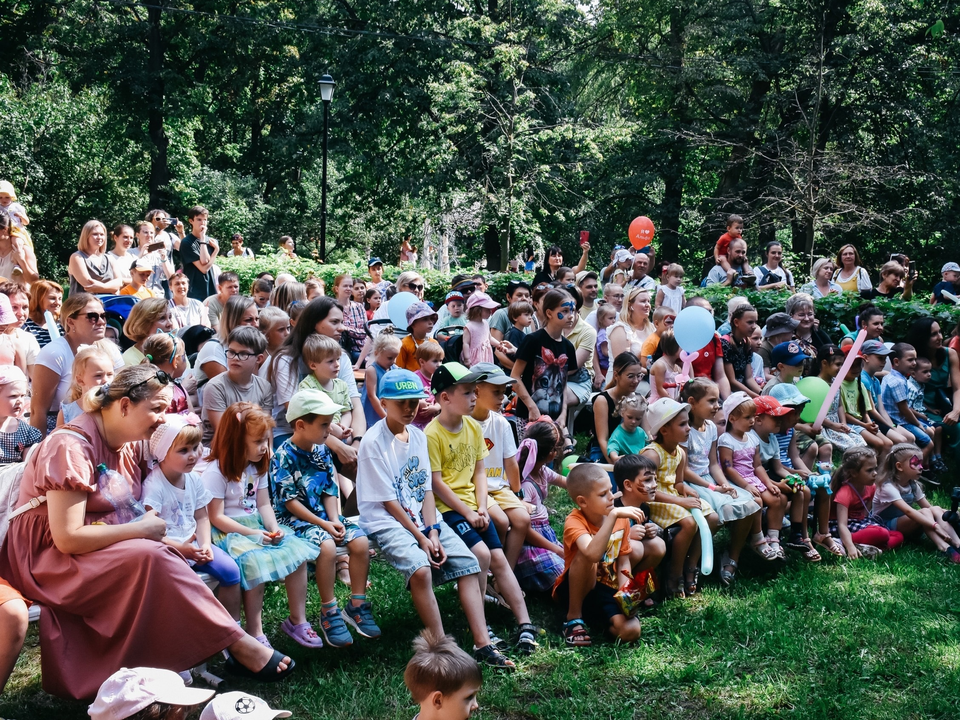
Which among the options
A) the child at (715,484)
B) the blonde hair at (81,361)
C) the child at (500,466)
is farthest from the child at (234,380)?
the child at (715,484)

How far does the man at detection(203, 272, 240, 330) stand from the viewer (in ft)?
25.9

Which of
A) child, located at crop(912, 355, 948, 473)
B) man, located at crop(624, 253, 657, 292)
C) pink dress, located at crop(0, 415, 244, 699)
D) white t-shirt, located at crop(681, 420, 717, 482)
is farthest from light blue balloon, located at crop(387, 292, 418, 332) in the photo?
child, located at crop(912, 355, 948, 473)

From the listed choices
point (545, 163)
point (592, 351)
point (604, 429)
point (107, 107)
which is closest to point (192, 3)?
point (107, 107)

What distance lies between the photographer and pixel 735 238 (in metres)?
12.4

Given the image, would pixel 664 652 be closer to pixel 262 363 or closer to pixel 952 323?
pixel 262 363

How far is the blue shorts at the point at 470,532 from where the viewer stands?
493 cm

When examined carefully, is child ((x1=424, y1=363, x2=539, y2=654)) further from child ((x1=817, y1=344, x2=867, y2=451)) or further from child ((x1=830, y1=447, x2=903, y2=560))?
child ((x1=817, y1=344, x2=867, y2=451))

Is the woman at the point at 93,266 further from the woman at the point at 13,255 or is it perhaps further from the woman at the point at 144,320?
the woman at the point at 144,320

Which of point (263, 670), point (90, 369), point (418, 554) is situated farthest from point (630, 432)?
point (90, 369)

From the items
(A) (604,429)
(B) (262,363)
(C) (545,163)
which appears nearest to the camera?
(B) (262,363)

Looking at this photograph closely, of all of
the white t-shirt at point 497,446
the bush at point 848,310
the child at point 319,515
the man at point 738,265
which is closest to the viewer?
the child at point 319,515

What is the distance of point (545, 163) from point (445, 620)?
18854mm

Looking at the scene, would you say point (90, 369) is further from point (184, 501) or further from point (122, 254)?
point (122, 254)

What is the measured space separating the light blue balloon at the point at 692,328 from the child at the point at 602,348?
1.49 meters
